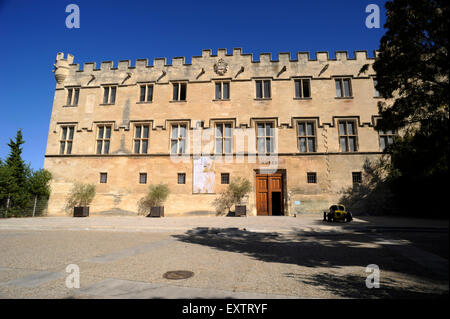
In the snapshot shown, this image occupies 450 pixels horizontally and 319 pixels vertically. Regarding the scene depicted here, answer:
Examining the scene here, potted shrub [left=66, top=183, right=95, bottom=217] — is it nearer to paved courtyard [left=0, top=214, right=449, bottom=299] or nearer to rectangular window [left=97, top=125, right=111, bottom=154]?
rectangular window [left=97, top=125, right=111, bottom=154]

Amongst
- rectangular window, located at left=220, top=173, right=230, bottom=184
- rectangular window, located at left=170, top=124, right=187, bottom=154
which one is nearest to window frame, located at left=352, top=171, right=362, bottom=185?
rectangular window, located at left=220, top=173, right=230, bottom=184

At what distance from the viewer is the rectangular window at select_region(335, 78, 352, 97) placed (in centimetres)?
2039

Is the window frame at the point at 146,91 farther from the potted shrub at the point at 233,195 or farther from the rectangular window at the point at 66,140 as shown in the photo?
the potted shrub at the point at 233,195

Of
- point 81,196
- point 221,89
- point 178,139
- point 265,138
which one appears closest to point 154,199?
point 178,139

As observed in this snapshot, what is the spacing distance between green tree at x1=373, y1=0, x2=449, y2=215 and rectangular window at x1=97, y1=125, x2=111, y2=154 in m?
21.3

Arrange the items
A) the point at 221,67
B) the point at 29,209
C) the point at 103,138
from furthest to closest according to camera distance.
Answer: the point at 103,138 → the point at 221,67 → the point at 29,209

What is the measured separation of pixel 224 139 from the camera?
20250mm

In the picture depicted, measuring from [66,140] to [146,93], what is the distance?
28.5 ft

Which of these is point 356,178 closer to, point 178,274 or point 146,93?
point 178,274

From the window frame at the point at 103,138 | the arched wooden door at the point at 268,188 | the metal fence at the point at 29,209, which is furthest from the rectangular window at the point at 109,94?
the arched wooden door at the point at 268,188

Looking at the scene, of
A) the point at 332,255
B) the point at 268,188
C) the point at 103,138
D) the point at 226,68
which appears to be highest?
the point at 226,68

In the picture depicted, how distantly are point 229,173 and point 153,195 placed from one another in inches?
257
